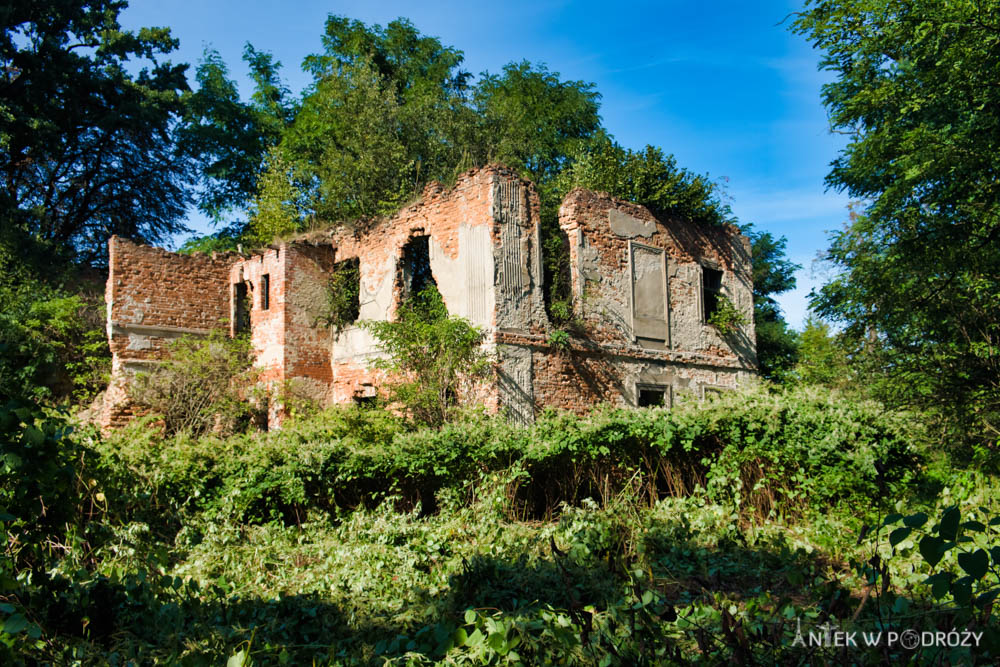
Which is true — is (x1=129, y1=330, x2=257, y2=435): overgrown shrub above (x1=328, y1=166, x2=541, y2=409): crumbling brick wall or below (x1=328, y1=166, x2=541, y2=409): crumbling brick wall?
below

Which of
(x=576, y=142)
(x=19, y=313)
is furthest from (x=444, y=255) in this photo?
(x=576, y=142)

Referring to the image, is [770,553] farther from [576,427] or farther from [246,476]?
[246,476]

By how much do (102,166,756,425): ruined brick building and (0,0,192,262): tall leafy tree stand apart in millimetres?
7197

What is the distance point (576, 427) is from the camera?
9.18 meters

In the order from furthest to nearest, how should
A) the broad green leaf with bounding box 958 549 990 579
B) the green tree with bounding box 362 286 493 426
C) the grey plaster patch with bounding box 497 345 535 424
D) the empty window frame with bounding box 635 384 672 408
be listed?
the empty window frame with bounding box 635 384 672 408
the grey plaster patch with bounding box 497 345 535 424
the green tree with bounding box 362 286 493 426
the broad green leaf with bounding box 958 549 990 579

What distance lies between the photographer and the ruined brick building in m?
13.2

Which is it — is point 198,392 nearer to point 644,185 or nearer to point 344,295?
point 344,295

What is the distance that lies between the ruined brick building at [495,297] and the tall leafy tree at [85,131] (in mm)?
7197

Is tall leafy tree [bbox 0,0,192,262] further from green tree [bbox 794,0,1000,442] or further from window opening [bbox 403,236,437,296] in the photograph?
green tree [bbox 794,0,1000,442]

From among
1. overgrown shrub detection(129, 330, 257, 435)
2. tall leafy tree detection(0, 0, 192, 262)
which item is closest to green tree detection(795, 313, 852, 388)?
overgrown shrub detection(129, 330, 257, 435)

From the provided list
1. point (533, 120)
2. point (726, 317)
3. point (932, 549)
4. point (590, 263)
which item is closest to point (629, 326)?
point (590, 263)

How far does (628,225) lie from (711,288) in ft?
11.2

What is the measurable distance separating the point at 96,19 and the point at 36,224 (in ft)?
22.9

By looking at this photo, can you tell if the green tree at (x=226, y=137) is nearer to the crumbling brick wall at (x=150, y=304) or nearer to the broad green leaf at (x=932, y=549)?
the crumbling brick wall at (x=150, y=304)
